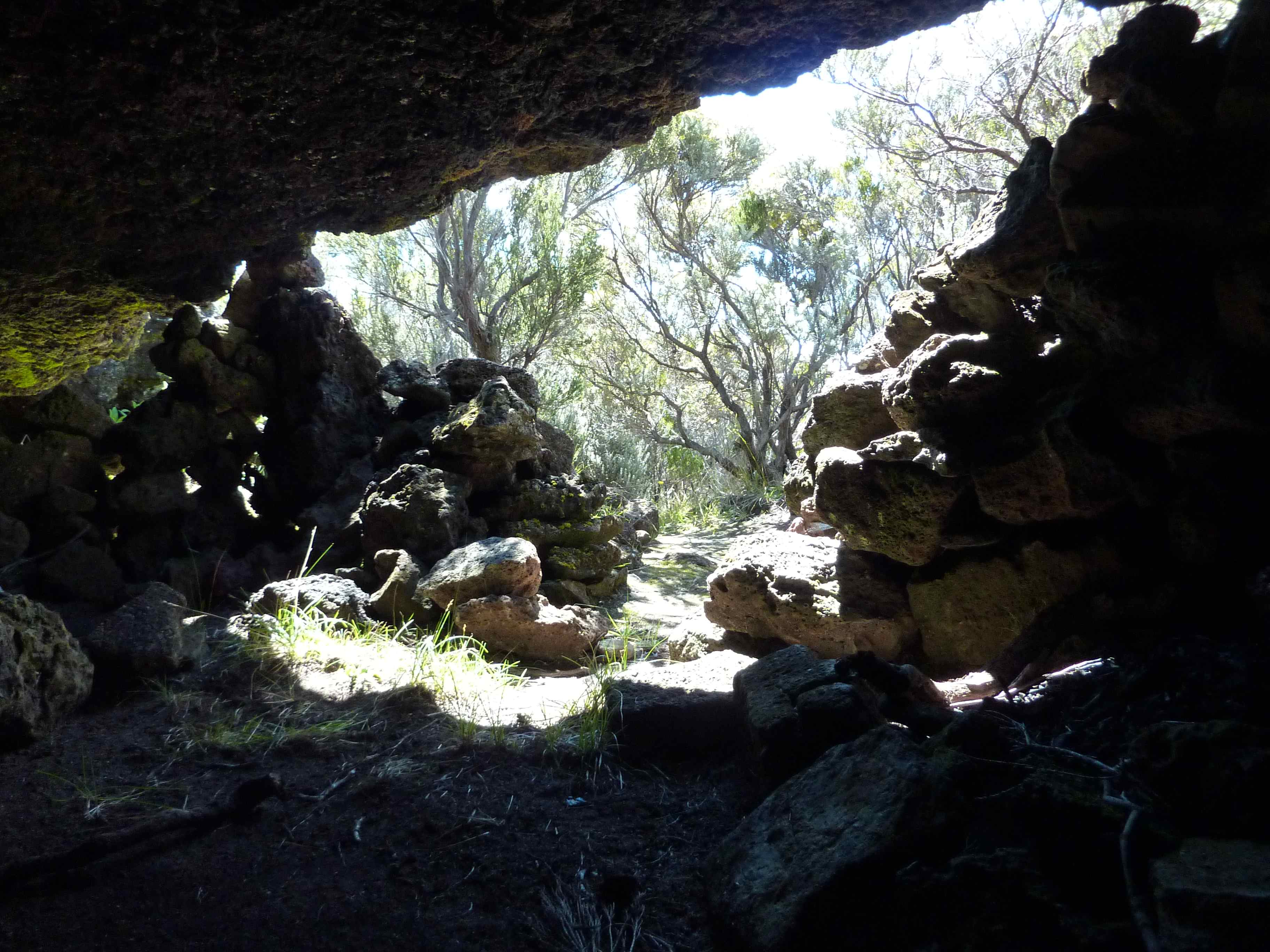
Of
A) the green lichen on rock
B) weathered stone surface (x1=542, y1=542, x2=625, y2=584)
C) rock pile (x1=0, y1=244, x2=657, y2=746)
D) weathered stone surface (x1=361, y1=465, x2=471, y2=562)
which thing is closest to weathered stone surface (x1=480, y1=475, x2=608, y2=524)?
rock pile (x1=0, y1=244, x2=657, y2=746)

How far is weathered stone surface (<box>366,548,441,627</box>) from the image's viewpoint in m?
5.07

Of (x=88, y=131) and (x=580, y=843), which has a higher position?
(x=88, y=131)

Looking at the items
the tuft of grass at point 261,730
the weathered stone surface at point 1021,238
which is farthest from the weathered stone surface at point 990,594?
the tuft of grass at point 261,730

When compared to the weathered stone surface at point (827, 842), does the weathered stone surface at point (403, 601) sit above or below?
below

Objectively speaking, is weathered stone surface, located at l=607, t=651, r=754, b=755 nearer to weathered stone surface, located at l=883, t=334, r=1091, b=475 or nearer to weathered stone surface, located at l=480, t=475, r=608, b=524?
weathered stone surface, located at l=883, t=334, r=1091, b=475

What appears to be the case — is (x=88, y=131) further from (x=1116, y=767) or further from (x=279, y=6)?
(x=1116, y=767)

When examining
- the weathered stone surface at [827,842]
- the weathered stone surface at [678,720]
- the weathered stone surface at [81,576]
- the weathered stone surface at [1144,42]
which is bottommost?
the weathered stone surface at [678,720]

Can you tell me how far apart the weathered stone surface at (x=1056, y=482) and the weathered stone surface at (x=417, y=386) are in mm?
4431

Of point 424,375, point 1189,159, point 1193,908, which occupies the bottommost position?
point 1193,908

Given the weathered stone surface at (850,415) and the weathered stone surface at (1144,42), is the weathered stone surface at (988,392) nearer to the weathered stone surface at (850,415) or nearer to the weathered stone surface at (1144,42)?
the weathered stone surface at (850,415)

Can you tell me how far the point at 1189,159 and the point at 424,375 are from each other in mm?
5267

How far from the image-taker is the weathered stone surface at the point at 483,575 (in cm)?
495

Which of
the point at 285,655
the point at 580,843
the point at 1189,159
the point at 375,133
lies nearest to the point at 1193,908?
the point at 580,843

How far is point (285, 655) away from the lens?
431 centimetres
